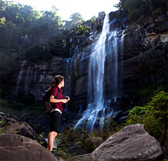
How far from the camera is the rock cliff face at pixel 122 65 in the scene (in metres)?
15.8

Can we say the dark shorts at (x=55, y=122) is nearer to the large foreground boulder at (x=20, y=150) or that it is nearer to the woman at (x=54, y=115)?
the woman at (x=54, y=115)

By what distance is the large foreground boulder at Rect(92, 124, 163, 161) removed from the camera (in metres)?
3.70

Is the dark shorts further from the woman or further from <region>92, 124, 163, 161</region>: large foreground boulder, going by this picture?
<region>92, 124, 163, 161</region>: large foreground boulder

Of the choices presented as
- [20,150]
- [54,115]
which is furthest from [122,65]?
[20,150]

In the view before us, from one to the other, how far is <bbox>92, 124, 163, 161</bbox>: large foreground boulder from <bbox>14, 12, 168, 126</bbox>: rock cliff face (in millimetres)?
10713

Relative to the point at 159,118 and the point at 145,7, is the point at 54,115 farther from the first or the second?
the point at 145,7

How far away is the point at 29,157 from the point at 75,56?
78.0 ft

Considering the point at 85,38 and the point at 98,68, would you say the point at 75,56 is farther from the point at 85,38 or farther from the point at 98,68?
the point at 98,68

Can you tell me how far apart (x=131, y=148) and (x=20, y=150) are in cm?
243

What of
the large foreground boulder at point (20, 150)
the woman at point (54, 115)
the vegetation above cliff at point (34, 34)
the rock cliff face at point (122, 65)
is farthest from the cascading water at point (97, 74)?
the large foreground boulder at point (20, 150)

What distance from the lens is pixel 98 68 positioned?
21469 mm

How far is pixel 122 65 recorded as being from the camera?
764 inches

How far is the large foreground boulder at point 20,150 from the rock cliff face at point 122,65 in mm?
12898

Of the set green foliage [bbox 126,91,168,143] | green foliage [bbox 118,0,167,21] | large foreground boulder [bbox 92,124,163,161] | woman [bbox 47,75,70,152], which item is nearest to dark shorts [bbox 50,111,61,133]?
woman [bbox 47,75,70,152]
